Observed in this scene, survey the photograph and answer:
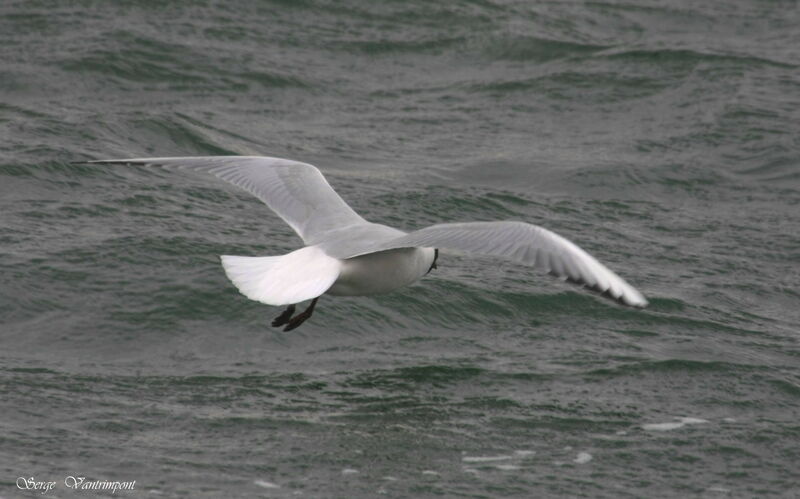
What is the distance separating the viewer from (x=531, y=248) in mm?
5703

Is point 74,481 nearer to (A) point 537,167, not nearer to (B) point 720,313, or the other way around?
(B) point 720,313

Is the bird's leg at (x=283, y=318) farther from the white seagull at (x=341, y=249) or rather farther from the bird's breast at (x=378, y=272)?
the bird's breast at (x=378, y=272)

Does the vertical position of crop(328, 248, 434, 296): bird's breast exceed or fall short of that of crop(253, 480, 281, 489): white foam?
it exceeds it

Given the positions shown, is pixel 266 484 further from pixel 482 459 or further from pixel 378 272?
pixel 378 272

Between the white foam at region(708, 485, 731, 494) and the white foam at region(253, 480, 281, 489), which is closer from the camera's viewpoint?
the white foam at region(253, 480, 281, 489)

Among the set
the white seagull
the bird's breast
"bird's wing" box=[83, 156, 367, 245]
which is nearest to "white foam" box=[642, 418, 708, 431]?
the white seagull

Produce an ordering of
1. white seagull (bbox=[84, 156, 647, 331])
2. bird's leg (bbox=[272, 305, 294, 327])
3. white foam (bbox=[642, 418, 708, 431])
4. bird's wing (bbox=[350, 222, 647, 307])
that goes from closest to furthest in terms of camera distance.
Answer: bird's wing (bbox=[350, 222, 647, 307]) → white seagull (bbox=[84, 156, 647, 331]) → white foam (bbox=[642, 418, 708, 431]) → bird's leg (bbox=[272, 305, 294, 327])

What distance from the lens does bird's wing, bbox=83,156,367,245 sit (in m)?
6.82

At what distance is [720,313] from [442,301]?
1678mm

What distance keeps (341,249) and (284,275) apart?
412 mm

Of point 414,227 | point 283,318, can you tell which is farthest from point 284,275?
point 414,227

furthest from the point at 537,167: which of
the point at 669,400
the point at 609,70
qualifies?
the point at 669,400

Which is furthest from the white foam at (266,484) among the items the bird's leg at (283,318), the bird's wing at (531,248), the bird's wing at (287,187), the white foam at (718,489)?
the white foam at (718,489)

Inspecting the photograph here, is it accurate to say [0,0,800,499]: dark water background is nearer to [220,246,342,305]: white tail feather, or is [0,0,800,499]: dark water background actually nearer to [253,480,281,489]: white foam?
[253,480,281,489]: white foam
